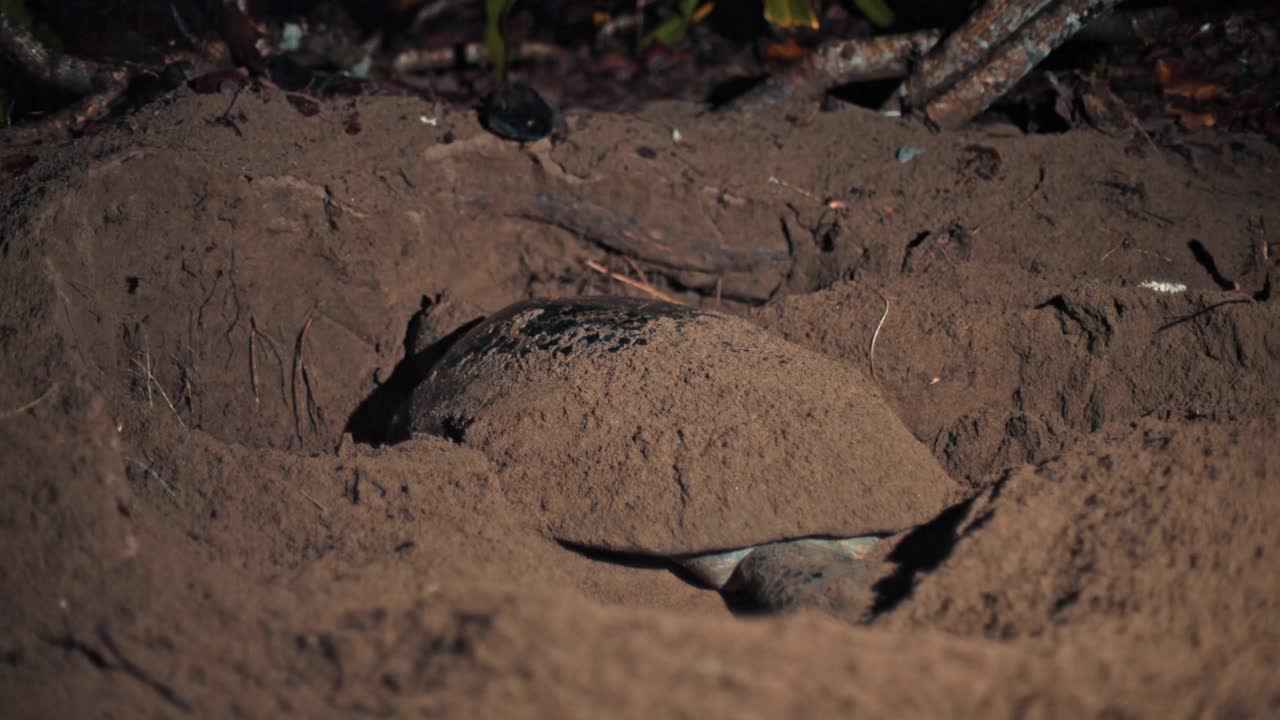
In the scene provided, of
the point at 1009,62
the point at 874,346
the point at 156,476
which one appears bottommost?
the point at 874,346

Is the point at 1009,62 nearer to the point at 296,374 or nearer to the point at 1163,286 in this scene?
the point at 1163,286

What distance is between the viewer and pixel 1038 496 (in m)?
1.83

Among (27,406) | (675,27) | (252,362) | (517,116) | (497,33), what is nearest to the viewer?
(27,406)

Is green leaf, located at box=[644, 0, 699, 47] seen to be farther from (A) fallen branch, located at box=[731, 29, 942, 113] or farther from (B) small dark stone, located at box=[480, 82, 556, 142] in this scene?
(B) small dark stone, located at box=[480, 82, 556, 142]

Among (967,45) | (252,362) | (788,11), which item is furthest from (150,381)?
(967,45)

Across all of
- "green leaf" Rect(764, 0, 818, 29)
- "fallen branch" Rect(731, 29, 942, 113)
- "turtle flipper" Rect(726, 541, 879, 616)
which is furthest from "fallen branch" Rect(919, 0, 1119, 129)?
"turtle flipper" Rect(726, 541, 879, 616)

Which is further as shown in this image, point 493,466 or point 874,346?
point 874,346

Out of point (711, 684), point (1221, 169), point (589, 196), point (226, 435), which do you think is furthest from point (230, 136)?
point (1221, 169)

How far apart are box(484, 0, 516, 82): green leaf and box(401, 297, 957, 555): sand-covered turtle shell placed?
75.5 inches

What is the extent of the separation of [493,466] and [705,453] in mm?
574

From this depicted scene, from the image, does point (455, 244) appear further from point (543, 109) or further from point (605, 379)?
point (605, 379)

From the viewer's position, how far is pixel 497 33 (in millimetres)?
3578

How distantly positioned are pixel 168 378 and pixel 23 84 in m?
1.58

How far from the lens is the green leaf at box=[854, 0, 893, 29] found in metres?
3.75
